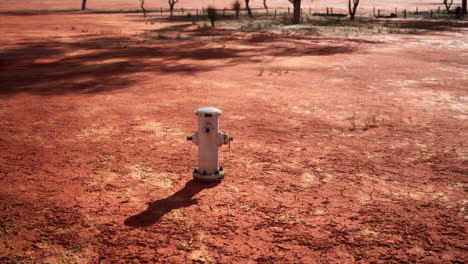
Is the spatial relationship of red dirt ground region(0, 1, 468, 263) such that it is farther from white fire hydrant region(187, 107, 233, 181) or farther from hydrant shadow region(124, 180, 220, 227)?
white fire hydrant region(187, 107, 233, 181)

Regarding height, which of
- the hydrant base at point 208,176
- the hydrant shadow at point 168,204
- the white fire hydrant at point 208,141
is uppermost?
the white fire hydrant at point 208,141

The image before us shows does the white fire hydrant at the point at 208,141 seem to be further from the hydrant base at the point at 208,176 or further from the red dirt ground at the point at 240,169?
the red dirt ground at the point at 240,169

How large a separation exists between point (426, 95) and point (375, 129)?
3128 millimetres

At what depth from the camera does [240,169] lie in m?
4.81

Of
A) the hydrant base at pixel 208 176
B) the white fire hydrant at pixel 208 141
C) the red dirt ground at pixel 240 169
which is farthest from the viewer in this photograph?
the hydrant base at pixel 208 176

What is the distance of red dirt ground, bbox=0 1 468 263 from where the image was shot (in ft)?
10.6

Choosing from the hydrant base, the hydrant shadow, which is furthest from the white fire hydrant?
the hydrant shadow

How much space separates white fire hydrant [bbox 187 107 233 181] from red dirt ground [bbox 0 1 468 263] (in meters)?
0.16

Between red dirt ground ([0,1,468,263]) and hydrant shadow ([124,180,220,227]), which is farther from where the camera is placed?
hydrant shadow ([124,180,220,227])

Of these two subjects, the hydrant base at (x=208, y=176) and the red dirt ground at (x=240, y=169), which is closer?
the red dirt ground at (x=240, y=169)

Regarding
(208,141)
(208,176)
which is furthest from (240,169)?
(208,141)

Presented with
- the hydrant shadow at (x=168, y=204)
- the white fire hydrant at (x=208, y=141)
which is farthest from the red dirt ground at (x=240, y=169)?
the white fire hydrant at (x=208, y=141)

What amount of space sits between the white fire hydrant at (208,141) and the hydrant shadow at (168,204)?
0.34ft

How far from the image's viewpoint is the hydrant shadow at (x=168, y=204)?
3561mm
